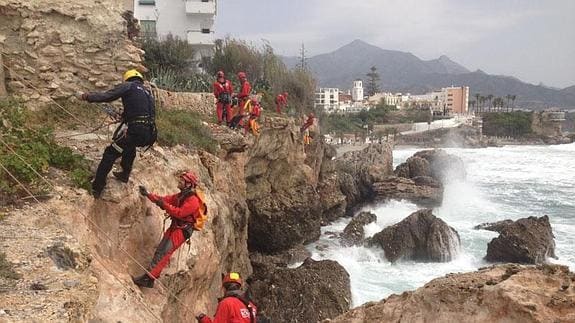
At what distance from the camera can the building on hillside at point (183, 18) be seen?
34156 mm

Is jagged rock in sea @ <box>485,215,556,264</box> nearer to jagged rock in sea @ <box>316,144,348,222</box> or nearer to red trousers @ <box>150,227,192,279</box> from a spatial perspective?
jagged rock in sea @ <box>316,144,348,222</box>

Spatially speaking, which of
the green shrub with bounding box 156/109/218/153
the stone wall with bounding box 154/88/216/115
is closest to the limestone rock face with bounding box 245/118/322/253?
the stone wall with bounding box 154/88/216/115

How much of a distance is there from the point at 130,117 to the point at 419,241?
1677cm

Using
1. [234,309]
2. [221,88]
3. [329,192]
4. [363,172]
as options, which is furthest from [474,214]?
[234,309]

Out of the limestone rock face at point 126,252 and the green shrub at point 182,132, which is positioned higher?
the green shrub at point 182,132

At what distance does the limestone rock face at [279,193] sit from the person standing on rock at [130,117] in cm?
1180

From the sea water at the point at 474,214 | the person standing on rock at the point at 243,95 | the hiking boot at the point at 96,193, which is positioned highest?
the person standing on rock at the point at 243,95

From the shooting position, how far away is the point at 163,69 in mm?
23078

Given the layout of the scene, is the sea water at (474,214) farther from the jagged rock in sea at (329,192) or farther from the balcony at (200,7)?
the balcony at (200,7)

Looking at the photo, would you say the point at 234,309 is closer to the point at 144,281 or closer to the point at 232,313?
the point at 232,313

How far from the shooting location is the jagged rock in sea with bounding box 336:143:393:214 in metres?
32.0

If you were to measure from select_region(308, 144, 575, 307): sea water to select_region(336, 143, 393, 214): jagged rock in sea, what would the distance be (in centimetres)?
157

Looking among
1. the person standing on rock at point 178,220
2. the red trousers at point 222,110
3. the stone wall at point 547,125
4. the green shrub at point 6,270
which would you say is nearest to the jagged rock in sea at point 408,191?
the red trousers at point 222,110

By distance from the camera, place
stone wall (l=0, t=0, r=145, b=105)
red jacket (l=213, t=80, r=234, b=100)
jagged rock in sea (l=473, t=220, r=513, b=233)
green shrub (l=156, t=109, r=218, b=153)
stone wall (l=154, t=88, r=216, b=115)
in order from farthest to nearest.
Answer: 1. jagged rock in sea (l=473, t=220, r=513, b=233)
2. stone wall (l=154, t=88, r=216, b=115)
3. red jacket (l=213, t=80, r=234, b=100)
4. green shrub (l=156, t=109, r=218, b=153)
5. stone wall (l=0, t=0, r=145, b=105)
